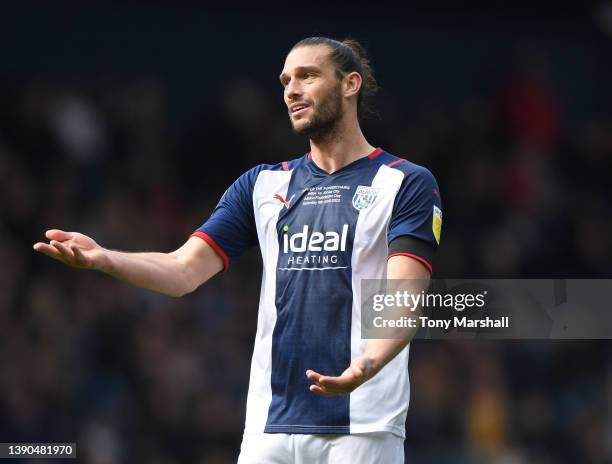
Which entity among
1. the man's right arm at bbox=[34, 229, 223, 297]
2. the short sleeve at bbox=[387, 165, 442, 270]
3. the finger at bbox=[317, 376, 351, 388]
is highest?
the short sleeve at bbox=[387, 165, 442, 270]

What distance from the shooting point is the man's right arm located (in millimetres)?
4469

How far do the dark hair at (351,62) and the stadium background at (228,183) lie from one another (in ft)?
14.4

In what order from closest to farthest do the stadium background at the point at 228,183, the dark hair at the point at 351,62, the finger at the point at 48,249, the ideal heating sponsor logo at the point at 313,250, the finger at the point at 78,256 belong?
the finger at the point at 48,249
the finger at the point at 78,256
the ideal heating sponsor logo at the point at 313,250
the dark hair at the point at 351,62
the stadium background at the point at 228,183

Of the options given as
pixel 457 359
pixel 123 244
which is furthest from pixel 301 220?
pixel 457 359

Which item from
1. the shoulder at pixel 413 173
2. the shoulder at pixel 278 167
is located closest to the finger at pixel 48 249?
the shoulder at pixel 278 167

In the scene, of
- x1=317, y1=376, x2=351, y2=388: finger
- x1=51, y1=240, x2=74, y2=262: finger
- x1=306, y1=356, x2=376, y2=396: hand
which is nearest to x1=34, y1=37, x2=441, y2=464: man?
x1=51, y1=240, x2=74, y2=262: finger

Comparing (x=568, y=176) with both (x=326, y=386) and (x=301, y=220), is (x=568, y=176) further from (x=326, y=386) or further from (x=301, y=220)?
(x=326, y=386)

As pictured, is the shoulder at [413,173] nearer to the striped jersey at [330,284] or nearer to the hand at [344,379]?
the striped jersey at [330,284]

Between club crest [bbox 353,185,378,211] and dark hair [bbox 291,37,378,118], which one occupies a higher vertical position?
dark hair [bbox 291,37,378,118]

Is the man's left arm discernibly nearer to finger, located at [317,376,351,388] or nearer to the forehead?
finger, located at [317,376,351,388]

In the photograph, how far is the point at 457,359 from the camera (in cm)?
1152

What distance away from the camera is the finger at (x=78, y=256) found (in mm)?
4461

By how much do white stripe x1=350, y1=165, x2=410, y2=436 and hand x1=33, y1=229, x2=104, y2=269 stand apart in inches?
41.1

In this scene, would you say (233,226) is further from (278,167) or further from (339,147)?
(339,147)
